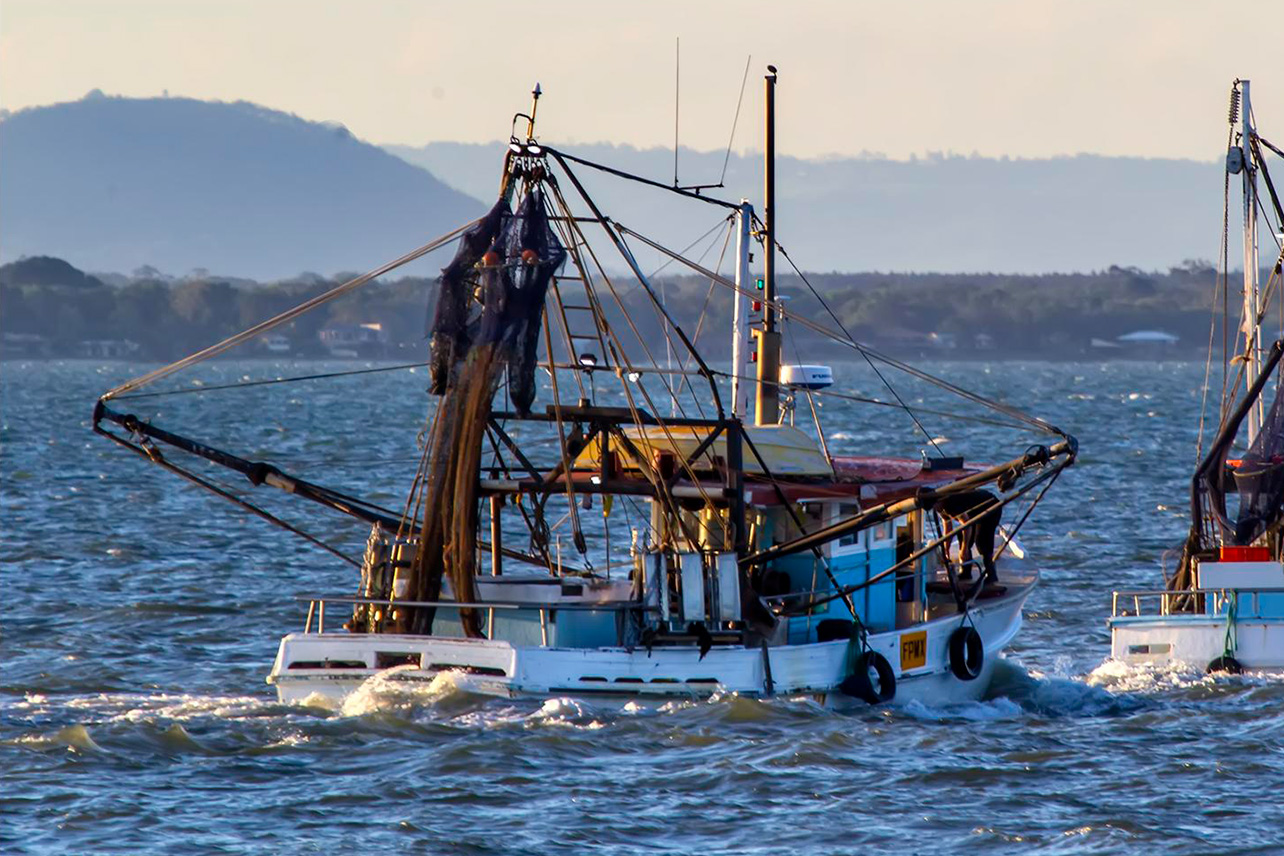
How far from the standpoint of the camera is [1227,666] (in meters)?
28.4

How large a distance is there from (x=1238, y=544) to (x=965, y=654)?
20.0 feet

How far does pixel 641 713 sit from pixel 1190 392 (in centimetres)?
13900

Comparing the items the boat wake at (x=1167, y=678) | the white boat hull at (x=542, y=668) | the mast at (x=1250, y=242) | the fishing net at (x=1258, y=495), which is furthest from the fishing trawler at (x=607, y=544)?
the mast at (x=1250, y=242)

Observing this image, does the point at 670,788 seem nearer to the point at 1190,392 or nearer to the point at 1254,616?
the point at 1254,616

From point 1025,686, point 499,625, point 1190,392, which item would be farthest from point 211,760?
point 1190,392

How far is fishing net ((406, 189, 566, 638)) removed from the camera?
79.4ft

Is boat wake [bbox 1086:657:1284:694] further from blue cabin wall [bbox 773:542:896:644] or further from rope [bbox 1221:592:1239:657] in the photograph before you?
blue cabin wall [bbox 773:542:896:644]

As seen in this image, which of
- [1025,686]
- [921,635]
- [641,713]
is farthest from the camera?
[1025,686]

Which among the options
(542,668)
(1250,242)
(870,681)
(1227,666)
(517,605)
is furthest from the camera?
(1250,242)

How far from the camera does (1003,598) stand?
1118 inches

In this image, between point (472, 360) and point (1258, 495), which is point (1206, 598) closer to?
point (1258, 495)

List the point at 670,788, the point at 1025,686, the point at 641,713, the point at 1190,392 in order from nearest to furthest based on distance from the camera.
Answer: the point at 670,788 → the point at 641,713 → the point at 1025,686 → the point at 1190,392

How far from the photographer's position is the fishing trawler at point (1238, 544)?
2848 cm

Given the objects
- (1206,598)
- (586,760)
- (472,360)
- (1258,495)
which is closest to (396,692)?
(586,760)
